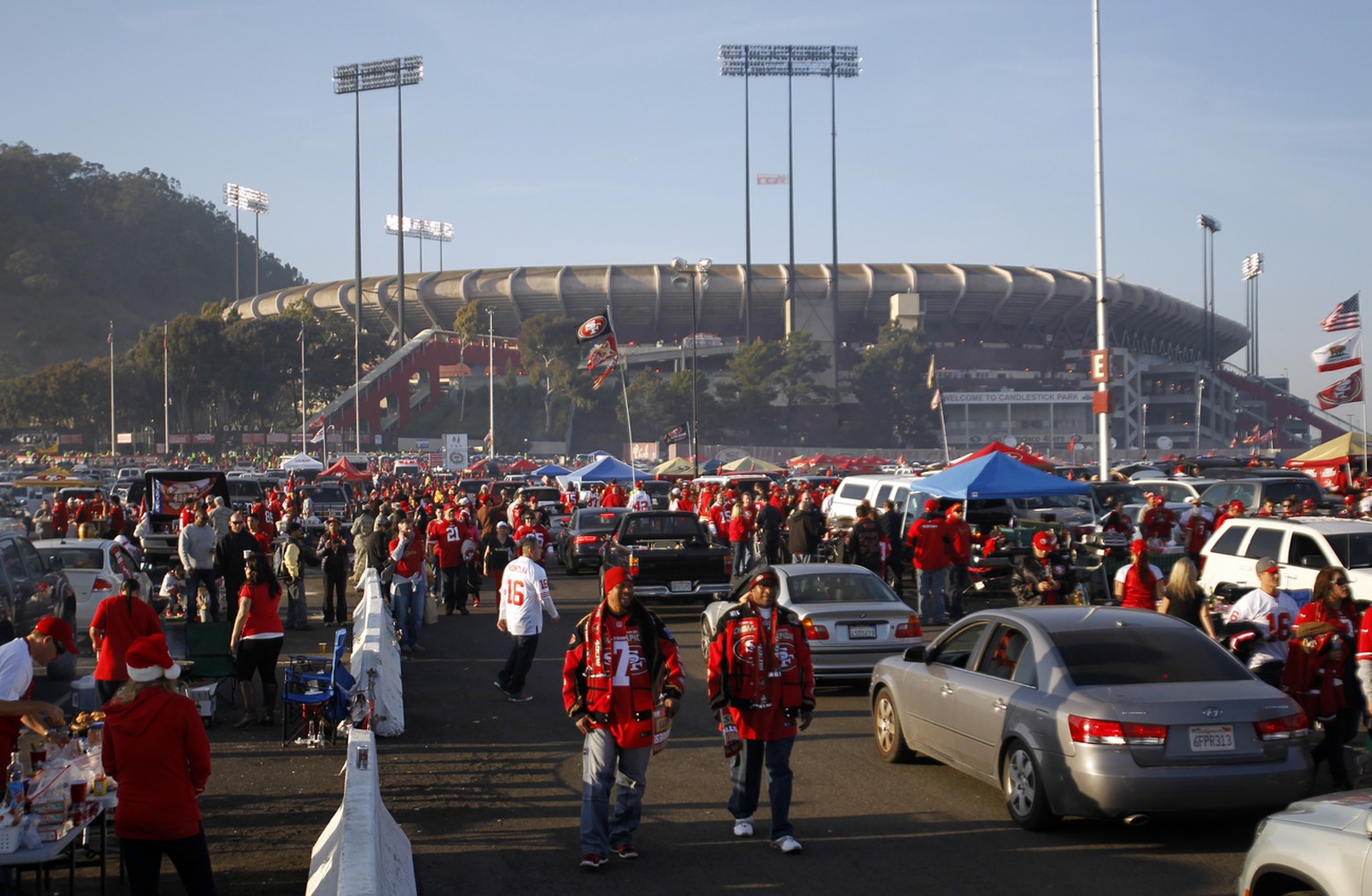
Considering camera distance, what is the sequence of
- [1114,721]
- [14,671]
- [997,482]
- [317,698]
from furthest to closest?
1. [997,482]
2. [317,698]
3. [1114,721]
4. [14,671]

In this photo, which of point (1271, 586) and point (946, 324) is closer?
point (1271, 586)

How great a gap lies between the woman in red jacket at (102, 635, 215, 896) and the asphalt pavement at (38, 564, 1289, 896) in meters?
1.32

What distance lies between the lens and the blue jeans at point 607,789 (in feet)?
21.9

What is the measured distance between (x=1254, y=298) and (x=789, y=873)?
123623 mm

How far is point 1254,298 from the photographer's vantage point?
11775cm

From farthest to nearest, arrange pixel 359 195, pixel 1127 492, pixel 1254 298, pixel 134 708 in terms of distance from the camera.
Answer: pixel 1254 298
pixel 359 195
pixel 1127 492
pixel 134 708

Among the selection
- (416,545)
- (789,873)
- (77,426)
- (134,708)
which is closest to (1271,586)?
(789,873)

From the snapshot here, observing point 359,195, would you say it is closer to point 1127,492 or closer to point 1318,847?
point 1127,492

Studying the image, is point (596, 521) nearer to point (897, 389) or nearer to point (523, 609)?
point (523, 609)

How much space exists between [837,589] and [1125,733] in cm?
624

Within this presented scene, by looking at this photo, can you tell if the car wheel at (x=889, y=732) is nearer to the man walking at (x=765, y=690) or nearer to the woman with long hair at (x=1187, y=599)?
the man walking at (x=765, y=690)

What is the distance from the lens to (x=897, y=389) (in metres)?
106

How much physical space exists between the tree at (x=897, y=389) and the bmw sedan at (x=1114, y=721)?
98168 mm

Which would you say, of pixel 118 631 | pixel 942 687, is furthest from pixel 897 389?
pixel 118 631
